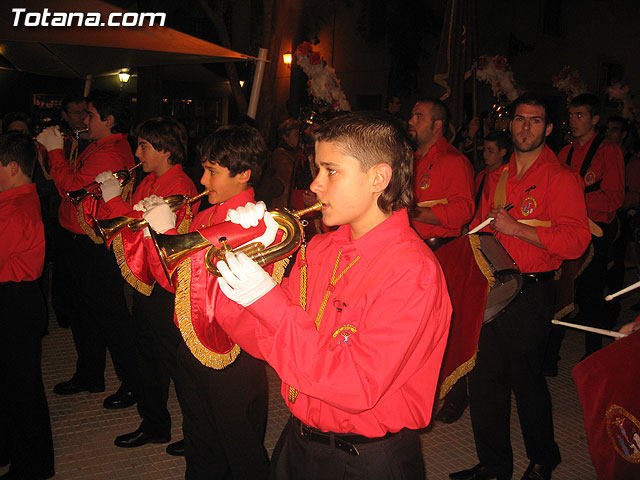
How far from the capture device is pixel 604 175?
5.33m

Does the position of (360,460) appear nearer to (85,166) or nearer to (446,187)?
(446,187)

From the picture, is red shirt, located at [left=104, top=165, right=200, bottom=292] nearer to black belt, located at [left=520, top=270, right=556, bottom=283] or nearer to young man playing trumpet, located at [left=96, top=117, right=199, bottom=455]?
young man playing trumpet, located at [left=96, top=117, right=199, bottom=455]

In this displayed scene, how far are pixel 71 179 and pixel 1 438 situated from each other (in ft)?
6.39

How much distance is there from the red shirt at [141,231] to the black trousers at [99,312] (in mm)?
569

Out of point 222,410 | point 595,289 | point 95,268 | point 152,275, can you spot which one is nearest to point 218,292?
point 222,410

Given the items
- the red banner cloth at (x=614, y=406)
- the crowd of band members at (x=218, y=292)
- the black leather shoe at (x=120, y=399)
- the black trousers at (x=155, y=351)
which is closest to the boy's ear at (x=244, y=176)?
the crowd of band members at (x=218, y=292)

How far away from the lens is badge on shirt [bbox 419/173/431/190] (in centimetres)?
439

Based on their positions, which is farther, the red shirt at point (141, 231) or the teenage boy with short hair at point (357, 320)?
the red shirt at point (141, 231)

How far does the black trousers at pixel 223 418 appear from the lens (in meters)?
2.60

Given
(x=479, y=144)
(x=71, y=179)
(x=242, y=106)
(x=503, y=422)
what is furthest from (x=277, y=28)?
(x=503, y=422)

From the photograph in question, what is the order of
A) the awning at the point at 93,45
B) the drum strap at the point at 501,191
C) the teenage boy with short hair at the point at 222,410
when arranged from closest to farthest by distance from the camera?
1. the teenage boy with short hair at the point at 222,410
2. the drum strap at the point at 501,191
3. the awning at the point at 93,45

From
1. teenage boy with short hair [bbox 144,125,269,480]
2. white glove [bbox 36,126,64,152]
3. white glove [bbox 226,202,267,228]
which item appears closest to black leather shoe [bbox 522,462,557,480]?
teenage boy with short hair [bbox 144,125,269,480]

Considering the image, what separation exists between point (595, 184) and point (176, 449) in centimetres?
437

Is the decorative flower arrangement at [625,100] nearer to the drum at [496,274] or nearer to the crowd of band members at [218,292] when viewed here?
the crowd of band members at [218,292]
